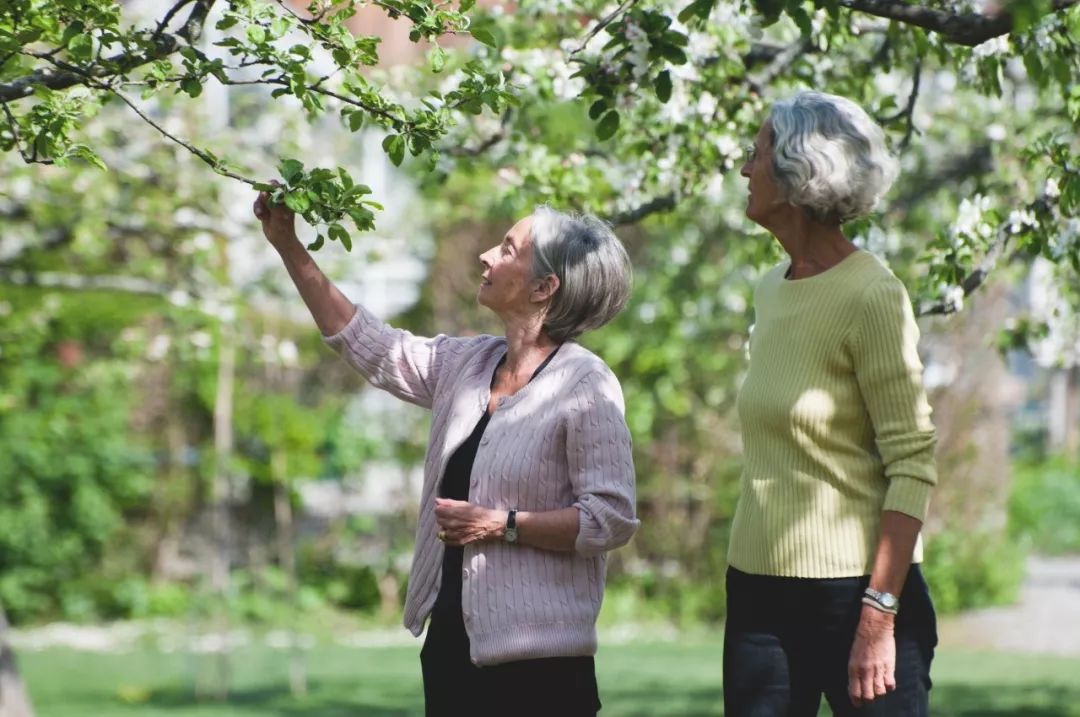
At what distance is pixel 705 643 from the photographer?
1236 cm

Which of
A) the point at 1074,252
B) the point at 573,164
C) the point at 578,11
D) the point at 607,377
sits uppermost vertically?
the point at 578,11

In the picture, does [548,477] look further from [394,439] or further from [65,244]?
[394,439]

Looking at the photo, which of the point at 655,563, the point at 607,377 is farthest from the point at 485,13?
the point at 655,563

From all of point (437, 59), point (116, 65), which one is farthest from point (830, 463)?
point (116, 65)

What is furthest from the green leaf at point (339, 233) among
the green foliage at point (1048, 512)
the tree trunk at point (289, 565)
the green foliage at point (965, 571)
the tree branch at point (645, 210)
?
the green foliage at point (1048, 512)

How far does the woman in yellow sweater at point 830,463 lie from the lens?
265cm

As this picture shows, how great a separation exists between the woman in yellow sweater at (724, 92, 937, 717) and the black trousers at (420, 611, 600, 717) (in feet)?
1.04

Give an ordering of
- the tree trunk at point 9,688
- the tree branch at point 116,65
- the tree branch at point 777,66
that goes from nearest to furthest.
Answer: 1. the tree branch at point 116,65
2. the tree branch at point 777,66
3. the tree trunk at point 9,688

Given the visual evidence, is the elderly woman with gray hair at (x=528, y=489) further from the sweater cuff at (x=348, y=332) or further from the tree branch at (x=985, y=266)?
the tree branch at (x=985, y=266)

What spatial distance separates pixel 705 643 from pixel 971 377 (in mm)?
3285

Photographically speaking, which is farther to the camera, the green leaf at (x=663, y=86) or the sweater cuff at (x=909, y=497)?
the green leaf at (x=663, y=86)

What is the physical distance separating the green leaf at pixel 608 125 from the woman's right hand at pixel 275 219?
820 millimetres

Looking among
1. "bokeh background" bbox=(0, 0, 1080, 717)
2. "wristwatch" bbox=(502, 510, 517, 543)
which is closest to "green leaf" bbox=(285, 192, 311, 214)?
"wristwatch" bbox=(502, 510, 517, 543)

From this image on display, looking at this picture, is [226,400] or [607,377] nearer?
[607,377]
